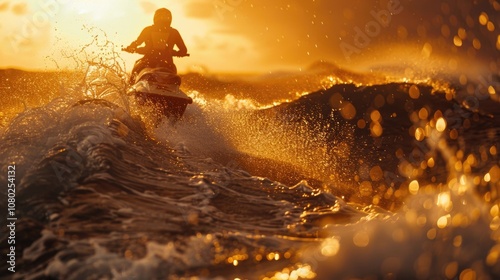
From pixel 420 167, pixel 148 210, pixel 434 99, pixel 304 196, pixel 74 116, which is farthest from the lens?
pixel 434 99

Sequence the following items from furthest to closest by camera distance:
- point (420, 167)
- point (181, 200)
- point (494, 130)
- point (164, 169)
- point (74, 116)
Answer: point (494, 130) < point (420, 167) < point (74, 116) < point (164, 169) < point (181, 200)

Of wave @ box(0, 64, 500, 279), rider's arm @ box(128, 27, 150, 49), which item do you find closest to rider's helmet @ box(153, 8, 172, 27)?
rider's arm @ box(128, 27, 150, 49)

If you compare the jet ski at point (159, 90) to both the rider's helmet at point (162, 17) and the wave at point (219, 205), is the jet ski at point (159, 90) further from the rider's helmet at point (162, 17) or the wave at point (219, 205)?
the rider's helmet at point (162, 17)

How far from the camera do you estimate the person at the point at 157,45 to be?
1165 cm

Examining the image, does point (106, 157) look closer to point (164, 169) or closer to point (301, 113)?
point (164, 169)

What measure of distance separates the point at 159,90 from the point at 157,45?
3.31 ft

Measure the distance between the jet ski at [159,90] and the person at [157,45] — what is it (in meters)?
0.10

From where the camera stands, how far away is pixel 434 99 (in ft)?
78.6

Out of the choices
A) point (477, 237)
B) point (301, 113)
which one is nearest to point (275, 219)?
point (477, 237)

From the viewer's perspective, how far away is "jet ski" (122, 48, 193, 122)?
36.7 feet

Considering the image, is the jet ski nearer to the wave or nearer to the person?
the person

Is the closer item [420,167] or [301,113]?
[420,167]

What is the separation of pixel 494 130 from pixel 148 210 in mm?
12690

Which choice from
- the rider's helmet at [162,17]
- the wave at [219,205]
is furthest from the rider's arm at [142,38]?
the wave at [219,205]
